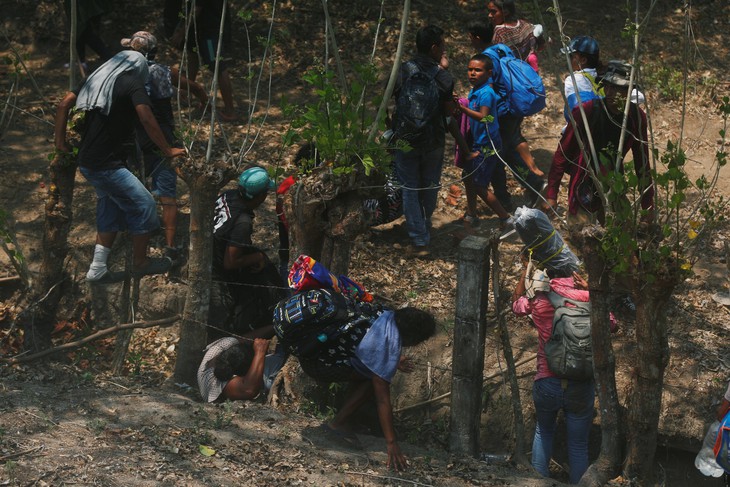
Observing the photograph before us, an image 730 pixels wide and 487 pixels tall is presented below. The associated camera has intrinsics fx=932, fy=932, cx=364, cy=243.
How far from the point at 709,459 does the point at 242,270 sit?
11.2 ft

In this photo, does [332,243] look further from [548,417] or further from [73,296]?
[73,296]

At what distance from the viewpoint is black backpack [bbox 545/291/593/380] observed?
18.4 ft

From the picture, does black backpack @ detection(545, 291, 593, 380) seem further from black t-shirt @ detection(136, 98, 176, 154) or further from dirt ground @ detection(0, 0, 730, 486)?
black t-shirt @ detection(136, 98, 176, 154)

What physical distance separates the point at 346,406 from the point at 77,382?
196 cm

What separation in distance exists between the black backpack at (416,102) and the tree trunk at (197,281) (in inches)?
67.3

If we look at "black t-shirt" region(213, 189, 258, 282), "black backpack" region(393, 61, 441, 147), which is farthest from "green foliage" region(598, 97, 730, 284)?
"black t-shirt" region(213, 189, 258, 282)

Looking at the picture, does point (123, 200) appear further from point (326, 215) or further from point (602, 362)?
point (602, 362)

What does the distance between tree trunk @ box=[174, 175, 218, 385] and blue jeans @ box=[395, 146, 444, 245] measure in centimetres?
173

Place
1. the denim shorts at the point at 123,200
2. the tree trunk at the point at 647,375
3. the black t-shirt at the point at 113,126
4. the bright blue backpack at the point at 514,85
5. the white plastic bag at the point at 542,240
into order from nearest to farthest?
the tree trunk at the point at 647,375, the white plastic bag at the point at 542,240, the black t-shirt at the point at 113,126, the denim shorts at the point at 123,200, the bright blue backpack at the point at 514,85

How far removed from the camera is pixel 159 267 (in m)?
7.38

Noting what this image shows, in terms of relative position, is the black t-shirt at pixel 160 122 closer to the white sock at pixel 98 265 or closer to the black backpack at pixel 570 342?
the white sock at pixel 98 265

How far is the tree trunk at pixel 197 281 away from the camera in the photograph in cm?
630

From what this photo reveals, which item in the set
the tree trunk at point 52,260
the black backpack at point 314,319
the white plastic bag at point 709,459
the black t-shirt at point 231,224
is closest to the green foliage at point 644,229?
the white plastic bag at point 709,459

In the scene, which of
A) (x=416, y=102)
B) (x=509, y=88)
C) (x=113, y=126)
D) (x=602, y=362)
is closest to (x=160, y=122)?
(x=113, y=126)
